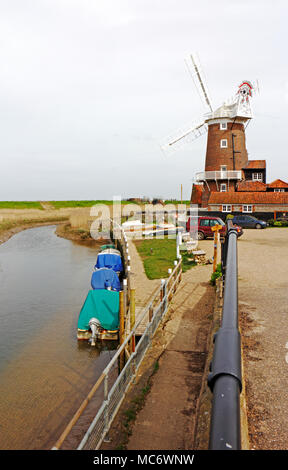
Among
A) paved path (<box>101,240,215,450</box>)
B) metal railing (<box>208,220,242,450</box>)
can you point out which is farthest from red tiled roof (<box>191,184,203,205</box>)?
metal railing (<box>208,220,242,450</box>)

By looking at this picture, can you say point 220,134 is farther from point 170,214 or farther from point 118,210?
point 118,210

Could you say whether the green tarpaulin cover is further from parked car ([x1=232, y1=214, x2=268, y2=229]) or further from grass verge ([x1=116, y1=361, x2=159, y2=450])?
parked car ([x1=232, y1=214, x2=268, y2=229])

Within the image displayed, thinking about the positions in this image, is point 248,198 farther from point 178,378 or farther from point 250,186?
point 178,378

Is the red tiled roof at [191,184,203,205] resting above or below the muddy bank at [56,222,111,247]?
above

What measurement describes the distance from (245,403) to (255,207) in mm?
37803

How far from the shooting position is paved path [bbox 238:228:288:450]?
19.1 feet

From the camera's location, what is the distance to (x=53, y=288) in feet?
78.1

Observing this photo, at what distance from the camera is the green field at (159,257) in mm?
19822

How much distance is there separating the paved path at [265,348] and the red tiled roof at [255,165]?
29.4 meters

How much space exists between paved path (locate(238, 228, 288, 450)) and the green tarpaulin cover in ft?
17.7

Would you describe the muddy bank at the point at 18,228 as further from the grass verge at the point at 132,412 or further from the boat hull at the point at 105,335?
the grass verge at the point at 132,412

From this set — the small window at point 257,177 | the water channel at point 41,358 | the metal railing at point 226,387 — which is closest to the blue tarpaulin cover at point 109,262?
the water channel at point 41,358

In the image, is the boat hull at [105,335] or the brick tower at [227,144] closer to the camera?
the boat hull at [105,335]

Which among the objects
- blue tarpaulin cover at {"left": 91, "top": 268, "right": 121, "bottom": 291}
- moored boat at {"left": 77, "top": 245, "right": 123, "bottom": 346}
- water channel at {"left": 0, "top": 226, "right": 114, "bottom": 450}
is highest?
blue tarpaulin cover at {"left": 91, "top": 268, "right": 121, "bottom": 291}
